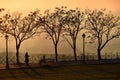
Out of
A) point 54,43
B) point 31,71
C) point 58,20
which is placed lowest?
point 31,71

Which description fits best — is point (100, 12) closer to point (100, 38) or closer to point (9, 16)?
point (100, 38)

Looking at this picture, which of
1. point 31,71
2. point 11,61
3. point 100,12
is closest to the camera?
point 31,71

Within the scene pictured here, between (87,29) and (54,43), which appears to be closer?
(54,43)

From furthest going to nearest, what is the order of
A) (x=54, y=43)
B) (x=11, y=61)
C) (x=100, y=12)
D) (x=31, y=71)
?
(x=100, y=12) → (x=54, y=43) → (x=11, y=61) → (x=31, y=71)

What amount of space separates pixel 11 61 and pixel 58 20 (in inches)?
585

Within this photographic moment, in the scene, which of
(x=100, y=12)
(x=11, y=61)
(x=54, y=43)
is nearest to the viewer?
(x=11, y=61)

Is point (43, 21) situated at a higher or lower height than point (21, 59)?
higher

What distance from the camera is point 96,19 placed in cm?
8500

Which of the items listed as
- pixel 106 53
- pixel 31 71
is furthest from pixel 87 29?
pixel 31 71

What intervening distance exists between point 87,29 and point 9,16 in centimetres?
1857

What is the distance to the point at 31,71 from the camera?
52.2 metres

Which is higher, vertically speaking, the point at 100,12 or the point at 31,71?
the point at 100,12

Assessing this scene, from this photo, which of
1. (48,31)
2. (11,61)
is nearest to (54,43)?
(48,31)

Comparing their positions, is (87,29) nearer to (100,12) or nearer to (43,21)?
(100,12)
